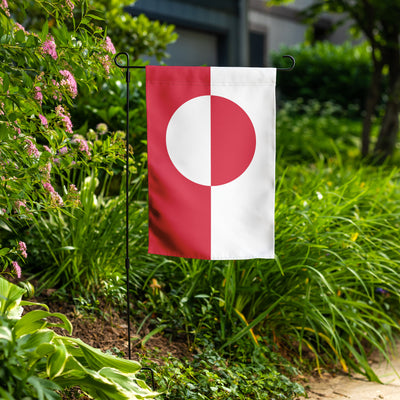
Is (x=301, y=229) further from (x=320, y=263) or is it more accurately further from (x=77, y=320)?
(x=77, y=320)

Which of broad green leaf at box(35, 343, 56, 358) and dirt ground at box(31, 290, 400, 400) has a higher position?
broad green leaf at box(35, 343, 56, 358)

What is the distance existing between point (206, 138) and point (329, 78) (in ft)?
43.3

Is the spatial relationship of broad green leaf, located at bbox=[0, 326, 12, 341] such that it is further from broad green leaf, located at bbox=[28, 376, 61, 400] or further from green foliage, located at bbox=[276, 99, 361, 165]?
green foliage, located at bbox=[276, 99, 361, 165]

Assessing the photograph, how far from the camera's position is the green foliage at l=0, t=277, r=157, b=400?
2.00 metres

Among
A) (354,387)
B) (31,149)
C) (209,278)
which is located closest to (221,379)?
(209,278)

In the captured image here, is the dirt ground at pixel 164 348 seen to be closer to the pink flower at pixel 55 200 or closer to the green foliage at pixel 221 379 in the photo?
the green foliage at pixel 221 379

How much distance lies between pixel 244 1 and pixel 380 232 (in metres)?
6.41

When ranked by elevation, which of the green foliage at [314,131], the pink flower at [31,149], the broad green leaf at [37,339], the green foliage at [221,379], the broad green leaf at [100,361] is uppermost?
the green foliage at [314,131]

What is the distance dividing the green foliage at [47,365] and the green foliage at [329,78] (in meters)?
13.3

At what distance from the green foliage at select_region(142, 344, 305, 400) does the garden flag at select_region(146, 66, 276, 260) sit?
0.65m

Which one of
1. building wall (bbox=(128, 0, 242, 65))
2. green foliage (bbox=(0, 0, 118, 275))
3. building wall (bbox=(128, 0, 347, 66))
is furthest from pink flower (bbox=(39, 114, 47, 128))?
building wall (bbox=(128, 0, 242, 65))

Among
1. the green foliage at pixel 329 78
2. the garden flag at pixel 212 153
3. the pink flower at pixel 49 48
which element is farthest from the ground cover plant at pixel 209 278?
the green foliage at pixel 329 78

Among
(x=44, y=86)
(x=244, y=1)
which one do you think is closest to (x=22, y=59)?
(x=44, y=86)

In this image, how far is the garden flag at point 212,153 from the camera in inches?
108
